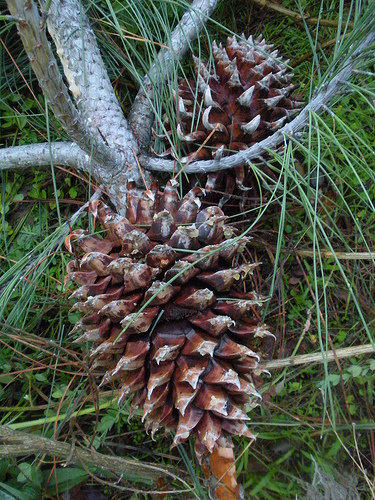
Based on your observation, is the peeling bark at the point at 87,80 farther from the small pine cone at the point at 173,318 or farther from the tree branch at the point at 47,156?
the small pine cone at the point at 173,318

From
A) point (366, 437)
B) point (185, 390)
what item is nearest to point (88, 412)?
point (185, 390)

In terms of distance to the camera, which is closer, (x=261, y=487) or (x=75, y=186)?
(x=261, y=487)

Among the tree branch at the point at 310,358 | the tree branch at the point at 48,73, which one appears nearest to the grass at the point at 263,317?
the tree branch at the point at 310,358

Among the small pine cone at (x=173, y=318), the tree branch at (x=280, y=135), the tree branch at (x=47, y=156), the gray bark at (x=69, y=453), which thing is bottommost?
the gray bark at (x=69, y=453)

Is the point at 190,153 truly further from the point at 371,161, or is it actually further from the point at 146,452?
the point at 146,452

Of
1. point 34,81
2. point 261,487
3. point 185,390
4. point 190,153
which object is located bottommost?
point 261,487

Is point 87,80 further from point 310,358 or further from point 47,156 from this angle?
point 310,358
